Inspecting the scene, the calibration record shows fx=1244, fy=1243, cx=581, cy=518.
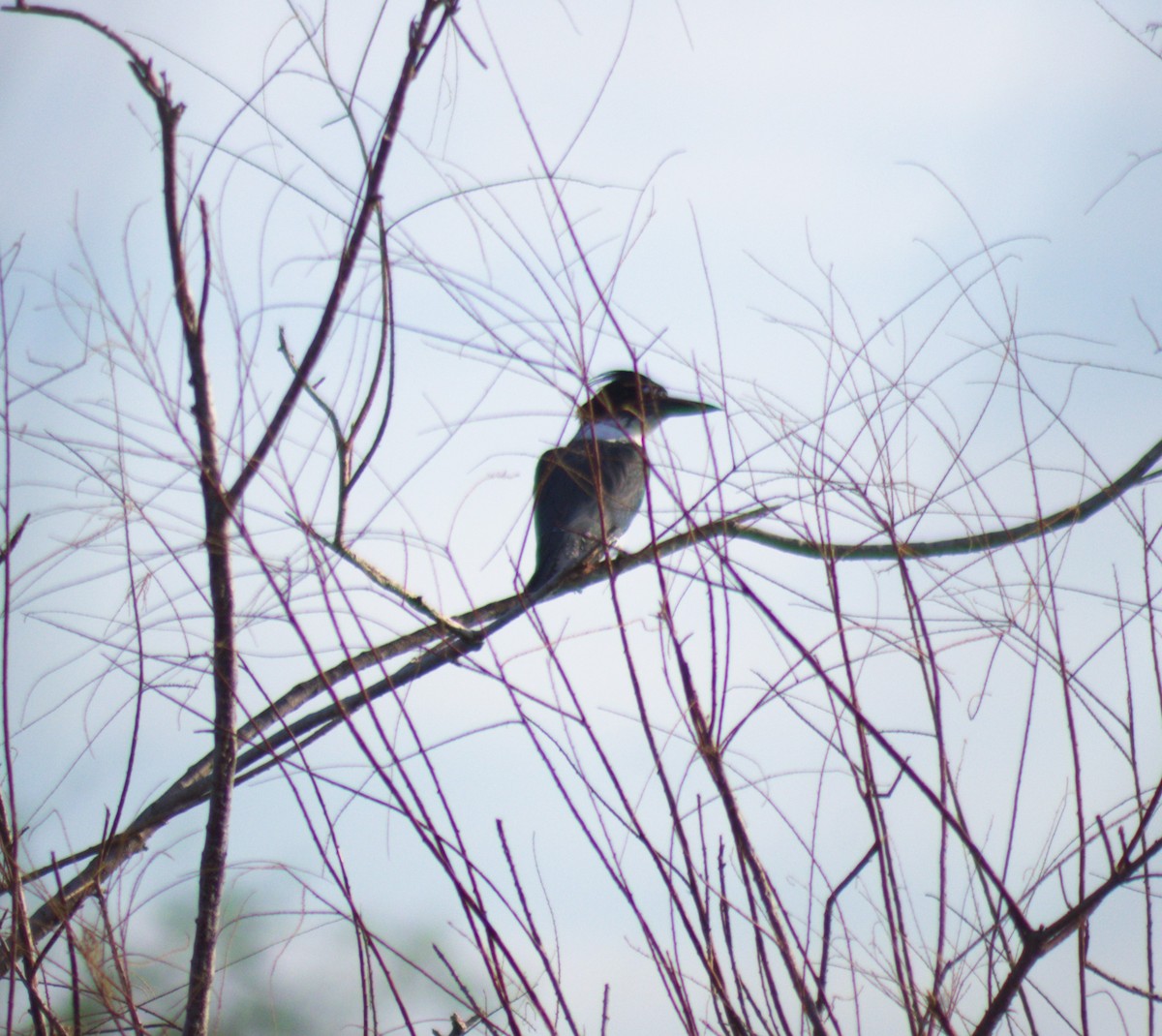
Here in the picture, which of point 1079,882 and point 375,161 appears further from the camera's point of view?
point 375,161

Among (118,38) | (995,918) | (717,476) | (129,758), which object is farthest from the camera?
(118,38)

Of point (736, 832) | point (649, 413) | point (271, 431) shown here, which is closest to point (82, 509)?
point (271, 431)

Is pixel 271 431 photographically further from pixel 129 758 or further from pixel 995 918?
pixel 995 918

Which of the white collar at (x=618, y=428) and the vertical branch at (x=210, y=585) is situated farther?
the vertical branch at (x=210, y=585)

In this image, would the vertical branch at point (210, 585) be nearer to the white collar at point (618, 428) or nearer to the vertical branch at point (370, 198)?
the vertical branch at point (370, 198)

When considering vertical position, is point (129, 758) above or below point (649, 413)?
below

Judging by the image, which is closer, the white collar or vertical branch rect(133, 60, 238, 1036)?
the white collar

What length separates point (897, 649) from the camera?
1.48 meters

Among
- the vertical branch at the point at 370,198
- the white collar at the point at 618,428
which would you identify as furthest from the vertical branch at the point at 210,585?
the white collar at the point at 618,428

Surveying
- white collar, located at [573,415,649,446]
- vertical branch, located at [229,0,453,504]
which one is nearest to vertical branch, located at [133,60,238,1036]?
vertical branch, located at [229,0,453,504]

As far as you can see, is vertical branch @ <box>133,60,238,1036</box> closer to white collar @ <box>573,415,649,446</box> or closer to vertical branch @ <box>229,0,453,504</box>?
A: vertical branch @ <box>229,0,453,504</box>

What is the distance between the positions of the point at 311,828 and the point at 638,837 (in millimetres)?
365

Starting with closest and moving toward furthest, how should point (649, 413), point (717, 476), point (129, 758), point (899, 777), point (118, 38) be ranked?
point (899, 777) < point (717, 476) < point (129, 758) < point (118, 38) < point (649, 413)

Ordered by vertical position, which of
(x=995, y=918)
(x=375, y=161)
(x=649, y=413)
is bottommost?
(x=995, y=918)
